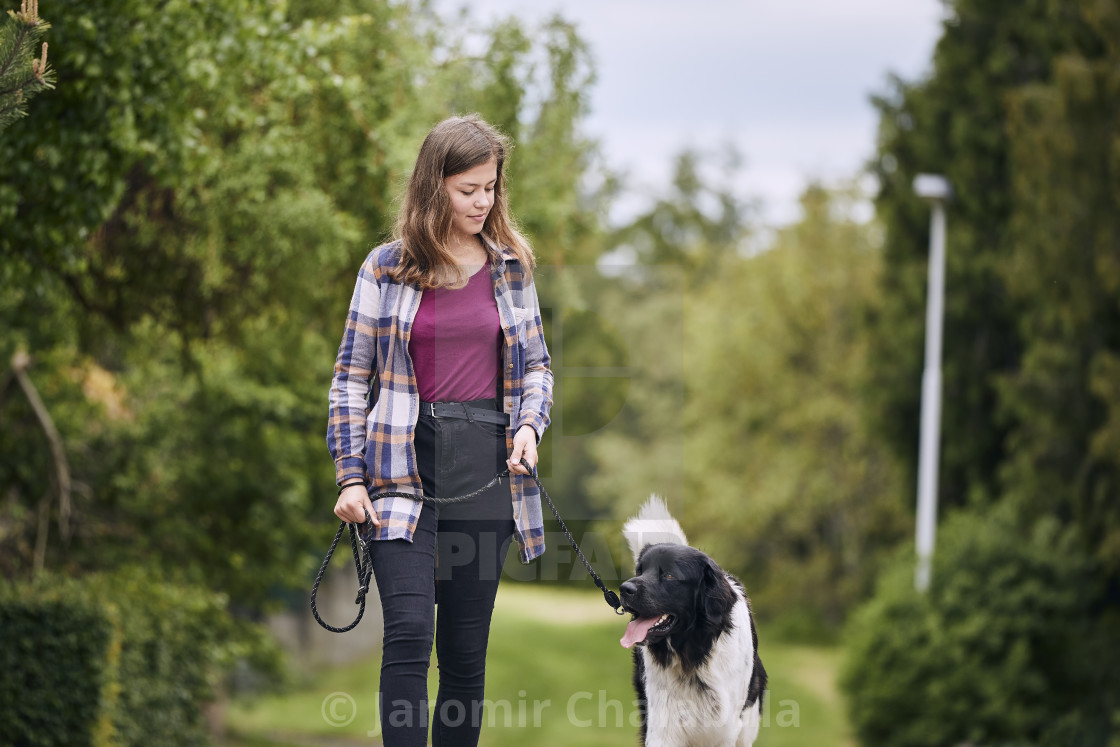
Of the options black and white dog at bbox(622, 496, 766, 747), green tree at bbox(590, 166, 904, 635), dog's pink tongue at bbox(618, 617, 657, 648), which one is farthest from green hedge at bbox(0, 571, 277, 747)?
green tree at bbox(590, 166, 904, 635)

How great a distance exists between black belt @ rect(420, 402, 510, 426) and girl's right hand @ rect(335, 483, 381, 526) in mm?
303

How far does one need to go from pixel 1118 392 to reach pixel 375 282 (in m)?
11.9

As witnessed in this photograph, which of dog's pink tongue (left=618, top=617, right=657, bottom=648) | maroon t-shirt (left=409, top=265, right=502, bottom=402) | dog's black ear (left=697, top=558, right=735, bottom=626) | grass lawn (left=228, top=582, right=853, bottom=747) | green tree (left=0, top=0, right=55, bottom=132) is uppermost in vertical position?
green tree (left=0, top=0, right=55, bottom=132)

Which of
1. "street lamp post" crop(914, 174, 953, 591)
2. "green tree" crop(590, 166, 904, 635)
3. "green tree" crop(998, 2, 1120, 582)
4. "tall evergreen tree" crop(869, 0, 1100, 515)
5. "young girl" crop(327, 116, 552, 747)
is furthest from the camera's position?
"green tree" crop(590, 166, 904, 635)

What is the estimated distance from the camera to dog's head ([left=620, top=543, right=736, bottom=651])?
364 centimetres

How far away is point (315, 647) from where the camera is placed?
25.7m

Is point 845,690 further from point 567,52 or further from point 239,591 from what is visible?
point 567,52

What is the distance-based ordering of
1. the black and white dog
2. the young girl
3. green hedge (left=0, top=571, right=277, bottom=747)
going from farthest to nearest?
green hedge (left=0, top=571, right=277, bottom=747)
the black and white dog
the young girl

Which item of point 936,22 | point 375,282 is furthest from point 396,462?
point 936,22

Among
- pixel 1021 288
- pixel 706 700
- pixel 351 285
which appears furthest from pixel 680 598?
pixel 1021 288

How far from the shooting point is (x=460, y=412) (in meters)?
3.45

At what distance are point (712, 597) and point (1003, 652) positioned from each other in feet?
40.8

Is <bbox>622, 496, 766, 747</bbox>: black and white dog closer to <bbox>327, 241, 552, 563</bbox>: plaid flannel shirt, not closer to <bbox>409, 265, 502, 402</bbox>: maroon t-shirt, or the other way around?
<bbox>327, 241, 552, 563</bbox>: plaid flannel shirt

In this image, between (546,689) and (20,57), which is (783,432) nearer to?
(546,689)
